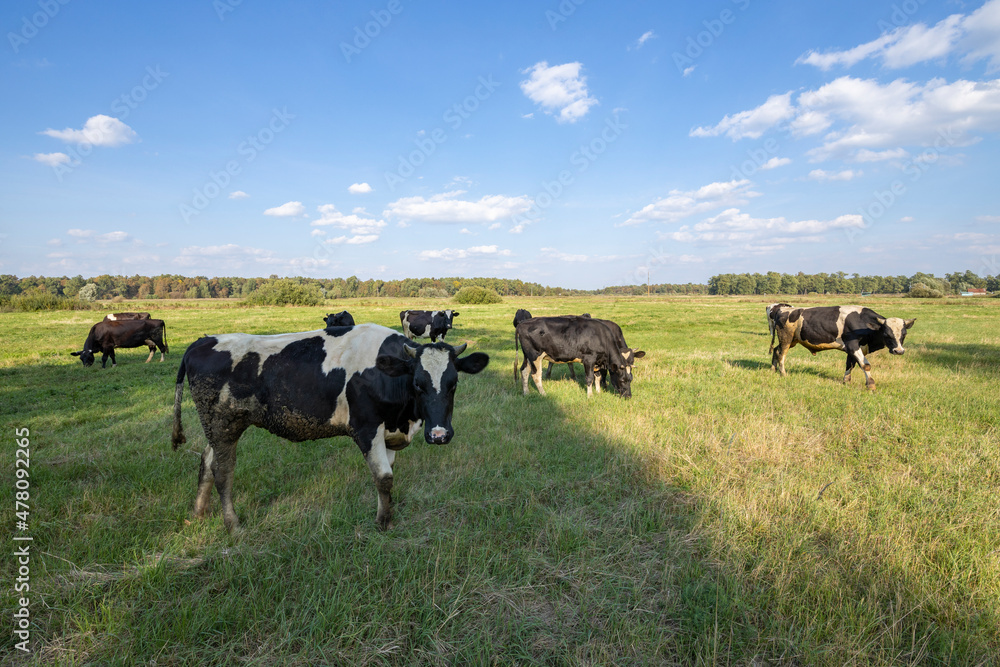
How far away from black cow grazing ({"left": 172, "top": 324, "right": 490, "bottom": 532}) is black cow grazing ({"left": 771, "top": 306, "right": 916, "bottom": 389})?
443 inches

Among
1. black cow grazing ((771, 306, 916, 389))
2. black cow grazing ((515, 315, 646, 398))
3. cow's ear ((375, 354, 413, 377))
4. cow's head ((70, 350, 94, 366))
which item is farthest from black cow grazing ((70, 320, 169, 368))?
black cow grazing ((771, 306, 916, 389))

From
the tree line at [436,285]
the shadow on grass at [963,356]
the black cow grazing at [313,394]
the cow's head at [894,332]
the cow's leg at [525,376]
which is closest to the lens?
the black cow grazing at [313,394]

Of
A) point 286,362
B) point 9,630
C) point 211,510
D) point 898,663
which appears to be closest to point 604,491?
point 898,663

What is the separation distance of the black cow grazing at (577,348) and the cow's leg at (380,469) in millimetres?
6213

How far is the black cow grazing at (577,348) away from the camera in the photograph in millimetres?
10328

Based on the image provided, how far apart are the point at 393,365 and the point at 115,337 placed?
1727 centimetres

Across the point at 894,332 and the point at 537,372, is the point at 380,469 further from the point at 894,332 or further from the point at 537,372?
the point at 894,332

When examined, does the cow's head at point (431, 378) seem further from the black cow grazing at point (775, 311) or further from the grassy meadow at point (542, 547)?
the black cow grazing at point (775, 311)

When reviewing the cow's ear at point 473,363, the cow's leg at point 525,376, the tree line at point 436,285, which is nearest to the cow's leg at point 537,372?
the cow's leg at point 525,376

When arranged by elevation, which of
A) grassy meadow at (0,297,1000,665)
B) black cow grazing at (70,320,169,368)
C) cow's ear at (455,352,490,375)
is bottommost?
grassy meadow at (0,297,1000,665)

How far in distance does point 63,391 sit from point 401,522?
40.8 feet

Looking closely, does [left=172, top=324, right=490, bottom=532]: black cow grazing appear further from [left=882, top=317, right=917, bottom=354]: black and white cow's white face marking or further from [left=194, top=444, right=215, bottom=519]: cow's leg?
[left=882, top=317, right=917, bottom=354]: black and white cow's white face marking

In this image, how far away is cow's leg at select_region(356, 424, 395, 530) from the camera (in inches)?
172

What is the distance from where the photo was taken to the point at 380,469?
436 cm
